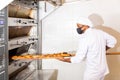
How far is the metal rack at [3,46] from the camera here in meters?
1.66

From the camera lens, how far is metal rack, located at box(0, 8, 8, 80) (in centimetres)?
166

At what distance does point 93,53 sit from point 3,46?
0.94 m

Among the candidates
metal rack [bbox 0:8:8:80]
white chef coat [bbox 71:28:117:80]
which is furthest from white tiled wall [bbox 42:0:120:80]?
metal rack [bbox 0:8:8:80]

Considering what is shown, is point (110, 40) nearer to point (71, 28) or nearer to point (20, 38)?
point (71, 28)

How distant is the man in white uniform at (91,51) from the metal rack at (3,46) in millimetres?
773

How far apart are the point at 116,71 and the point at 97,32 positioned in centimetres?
94

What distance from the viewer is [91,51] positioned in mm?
2238

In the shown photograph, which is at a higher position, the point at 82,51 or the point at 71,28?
the point at 71,28

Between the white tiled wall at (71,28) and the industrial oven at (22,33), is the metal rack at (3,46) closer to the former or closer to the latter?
the industrial oven at (22,33)

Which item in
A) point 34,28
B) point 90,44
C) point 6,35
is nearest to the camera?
point 6,35

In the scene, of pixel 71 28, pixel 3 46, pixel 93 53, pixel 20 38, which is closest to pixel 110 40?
pixel 93 53

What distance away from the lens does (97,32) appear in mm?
2301

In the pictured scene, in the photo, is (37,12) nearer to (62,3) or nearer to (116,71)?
(62,3)

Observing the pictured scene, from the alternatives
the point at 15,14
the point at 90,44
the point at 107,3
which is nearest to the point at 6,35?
the point at 15,14
